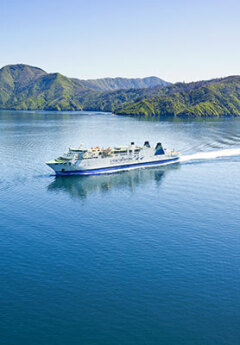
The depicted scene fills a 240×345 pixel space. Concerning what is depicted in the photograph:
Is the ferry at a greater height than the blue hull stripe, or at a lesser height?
greater

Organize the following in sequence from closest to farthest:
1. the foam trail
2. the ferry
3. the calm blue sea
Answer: the calm blue sea
the ferry
the foam trail

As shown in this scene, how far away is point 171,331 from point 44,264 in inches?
912

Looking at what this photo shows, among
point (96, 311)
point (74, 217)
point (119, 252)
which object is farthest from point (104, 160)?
point (96, 311)

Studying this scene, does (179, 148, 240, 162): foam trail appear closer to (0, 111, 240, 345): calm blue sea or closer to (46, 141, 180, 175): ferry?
(46, 141, 180, 175): ferry

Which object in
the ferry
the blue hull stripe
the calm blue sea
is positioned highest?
the ferry

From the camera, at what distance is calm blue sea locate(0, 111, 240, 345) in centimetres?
3744

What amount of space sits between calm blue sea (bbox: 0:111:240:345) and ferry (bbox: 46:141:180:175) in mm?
10696

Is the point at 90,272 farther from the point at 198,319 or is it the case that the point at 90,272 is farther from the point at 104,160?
the point at 104,160

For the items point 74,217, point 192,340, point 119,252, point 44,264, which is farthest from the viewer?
point 74,217

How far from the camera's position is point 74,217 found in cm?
7231

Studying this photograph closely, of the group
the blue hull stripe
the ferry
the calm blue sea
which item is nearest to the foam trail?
the ferry

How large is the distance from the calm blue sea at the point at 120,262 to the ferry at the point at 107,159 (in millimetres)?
10696

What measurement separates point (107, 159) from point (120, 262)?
6949 cm

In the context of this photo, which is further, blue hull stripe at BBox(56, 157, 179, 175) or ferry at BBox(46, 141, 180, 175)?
blue hull stripe at BBox(56, 157, 179, 175)
